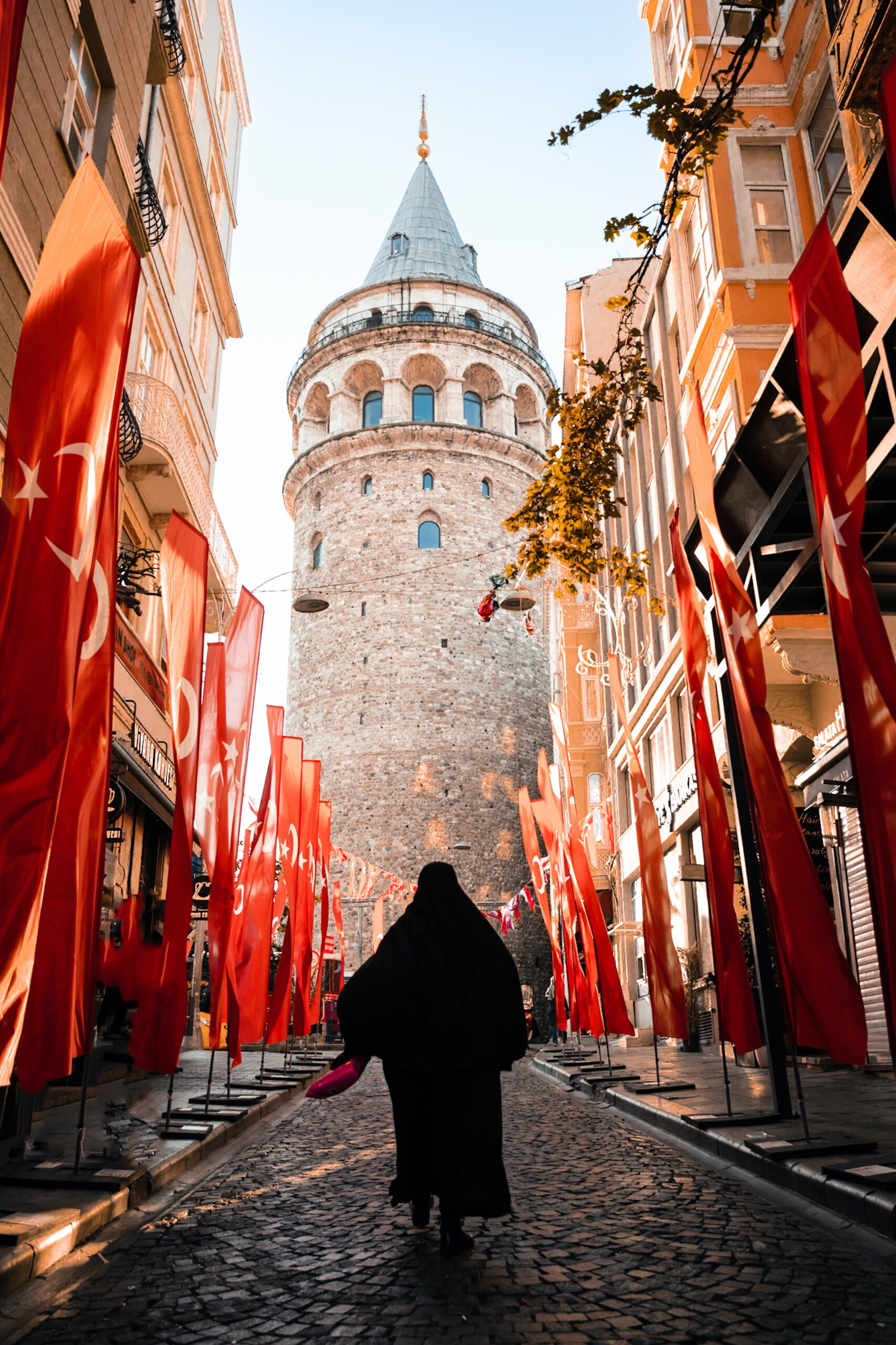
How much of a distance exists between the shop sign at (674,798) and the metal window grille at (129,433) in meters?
9.41

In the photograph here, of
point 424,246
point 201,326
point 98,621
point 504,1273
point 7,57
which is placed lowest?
point 504,1273

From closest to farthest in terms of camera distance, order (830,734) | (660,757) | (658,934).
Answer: (658,934)
(830,734)
(660,757)

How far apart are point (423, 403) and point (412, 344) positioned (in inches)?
96.3

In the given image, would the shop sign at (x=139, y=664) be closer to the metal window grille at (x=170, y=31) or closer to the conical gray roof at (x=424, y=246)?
the metal window grille at (x=170, y=31)

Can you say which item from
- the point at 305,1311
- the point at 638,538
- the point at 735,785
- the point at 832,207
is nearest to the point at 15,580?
the point at 305,1311

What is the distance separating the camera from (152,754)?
1528 centimetres

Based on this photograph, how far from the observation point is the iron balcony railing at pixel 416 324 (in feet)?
142

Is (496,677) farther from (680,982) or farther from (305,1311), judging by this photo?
(305,1311)

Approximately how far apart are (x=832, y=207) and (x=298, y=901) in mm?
10684

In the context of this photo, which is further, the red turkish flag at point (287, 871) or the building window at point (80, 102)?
the red turkish flag at point (287, 871)

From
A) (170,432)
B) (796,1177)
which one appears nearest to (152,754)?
(170,432)

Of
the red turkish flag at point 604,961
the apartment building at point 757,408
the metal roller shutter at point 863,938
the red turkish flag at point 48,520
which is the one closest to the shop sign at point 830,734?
the apartment building at point 757,408

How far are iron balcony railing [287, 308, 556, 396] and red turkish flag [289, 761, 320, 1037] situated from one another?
107 feet

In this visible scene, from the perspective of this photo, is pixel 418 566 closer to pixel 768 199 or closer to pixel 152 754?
pixel 152 754
